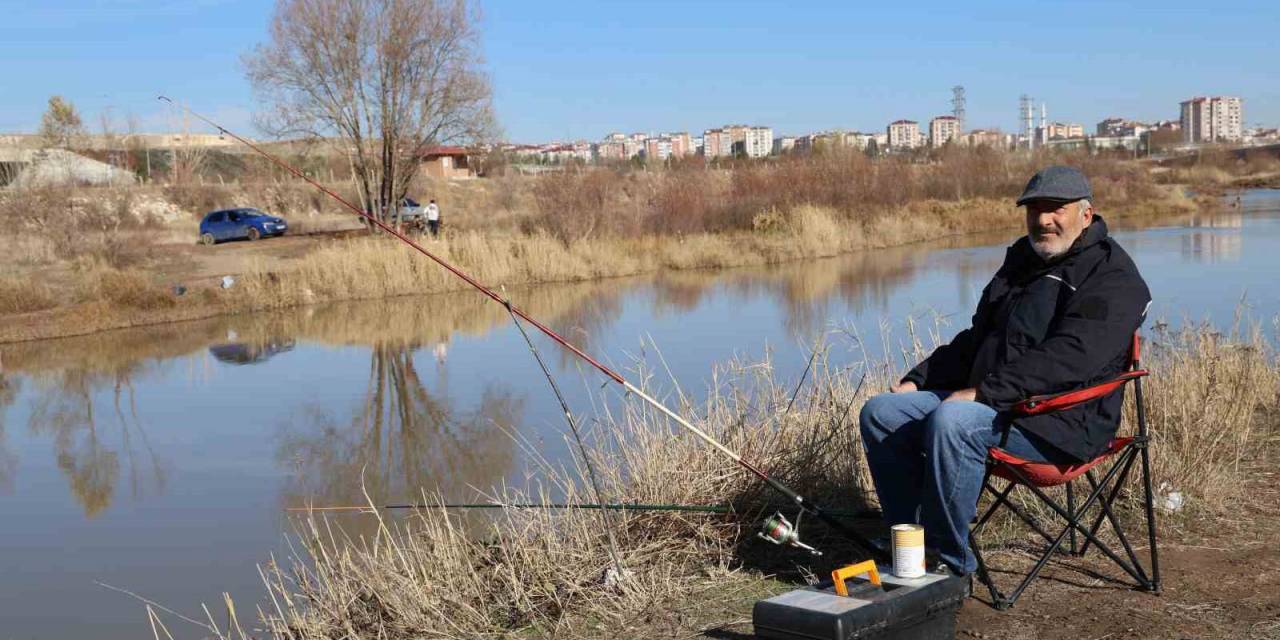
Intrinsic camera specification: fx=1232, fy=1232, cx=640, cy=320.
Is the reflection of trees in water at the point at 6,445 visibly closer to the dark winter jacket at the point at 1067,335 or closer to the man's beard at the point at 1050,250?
the dark winter jacket at the point at 1067,335

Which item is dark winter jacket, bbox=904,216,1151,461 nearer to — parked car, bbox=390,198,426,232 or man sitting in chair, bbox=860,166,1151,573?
man sitting in chair, bbox=860,166,1151,573

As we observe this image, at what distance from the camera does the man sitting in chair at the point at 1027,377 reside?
10.3 feet

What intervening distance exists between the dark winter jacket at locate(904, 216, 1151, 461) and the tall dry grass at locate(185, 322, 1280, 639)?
927 millimetres

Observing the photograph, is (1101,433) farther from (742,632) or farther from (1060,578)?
(742,632)

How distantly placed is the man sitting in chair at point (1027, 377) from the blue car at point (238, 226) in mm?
27604

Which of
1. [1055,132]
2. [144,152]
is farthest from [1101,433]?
[1055,132]

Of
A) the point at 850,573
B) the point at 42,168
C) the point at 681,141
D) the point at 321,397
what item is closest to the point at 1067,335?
the point at 850,573

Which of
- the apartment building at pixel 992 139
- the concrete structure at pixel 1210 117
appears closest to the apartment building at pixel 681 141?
the concrete structure at pixel 1210 117

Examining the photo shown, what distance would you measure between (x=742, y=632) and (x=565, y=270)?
1665cm

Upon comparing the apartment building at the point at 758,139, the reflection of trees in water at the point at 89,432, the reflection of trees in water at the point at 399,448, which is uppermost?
the apartment building at the point at 758,139

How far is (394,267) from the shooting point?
18.6m

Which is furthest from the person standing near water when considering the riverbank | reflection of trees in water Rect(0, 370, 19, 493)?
reflection of trees in water Rect(0, 370, 19, 493)

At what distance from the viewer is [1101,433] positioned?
125 inches

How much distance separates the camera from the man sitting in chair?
314 centimetres
